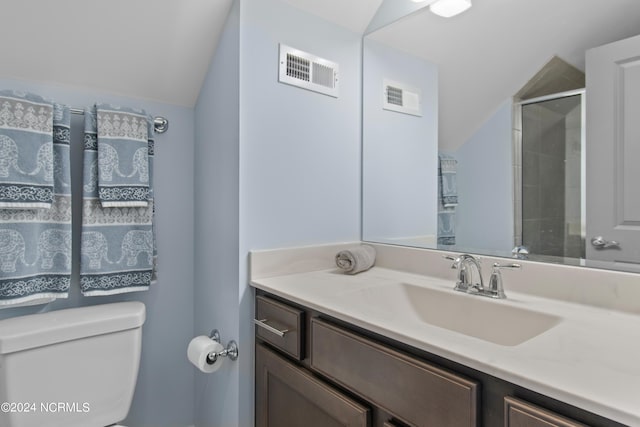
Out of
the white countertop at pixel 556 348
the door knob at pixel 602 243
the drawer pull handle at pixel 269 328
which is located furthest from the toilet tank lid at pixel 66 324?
the door knob at pixel 602 243

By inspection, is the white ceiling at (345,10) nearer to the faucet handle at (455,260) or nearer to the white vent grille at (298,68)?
the white vent grille at (298,68)

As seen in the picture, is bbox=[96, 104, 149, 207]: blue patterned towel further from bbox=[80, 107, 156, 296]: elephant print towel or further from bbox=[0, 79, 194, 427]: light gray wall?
bbox=[0, 79, 194, 427]: light gray wall

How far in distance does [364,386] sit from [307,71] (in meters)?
1.14

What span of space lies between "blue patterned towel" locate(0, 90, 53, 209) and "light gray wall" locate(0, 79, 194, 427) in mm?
334

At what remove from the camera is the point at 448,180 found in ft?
4.55

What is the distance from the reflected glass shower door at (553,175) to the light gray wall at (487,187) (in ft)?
0.18

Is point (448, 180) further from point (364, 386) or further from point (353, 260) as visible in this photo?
point (364, 386)

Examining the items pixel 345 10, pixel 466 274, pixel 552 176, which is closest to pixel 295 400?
pixel 466 274

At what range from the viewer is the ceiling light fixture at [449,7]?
132cm

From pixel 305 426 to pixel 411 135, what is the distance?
1168mm

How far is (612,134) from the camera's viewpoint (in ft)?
3.13

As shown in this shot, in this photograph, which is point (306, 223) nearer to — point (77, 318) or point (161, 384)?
point (77, 318)

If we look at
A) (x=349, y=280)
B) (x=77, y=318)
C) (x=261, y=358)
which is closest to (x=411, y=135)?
(x=349, y=280)

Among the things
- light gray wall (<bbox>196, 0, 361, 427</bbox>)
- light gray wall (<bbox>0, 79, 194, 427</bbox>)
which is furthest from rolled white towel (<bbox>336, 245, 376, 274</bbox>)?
light gray wall (<bbox>0, 79, 194, 427</bbox>)
